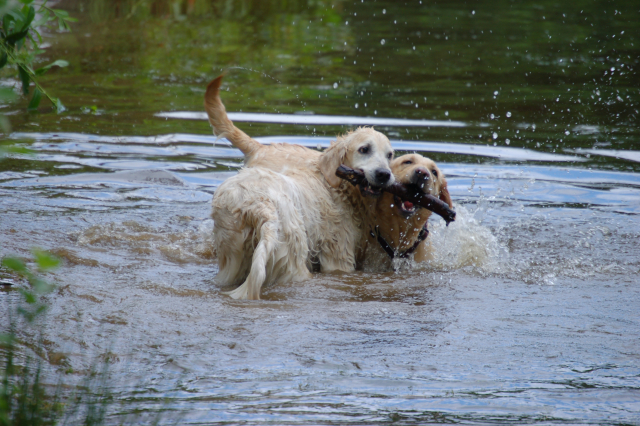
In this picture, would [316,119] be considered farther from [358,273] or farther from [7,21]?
[7,21]

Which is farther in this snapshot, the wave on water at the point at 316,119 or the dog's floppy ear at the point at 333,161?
the wave on water at the point at 316,119

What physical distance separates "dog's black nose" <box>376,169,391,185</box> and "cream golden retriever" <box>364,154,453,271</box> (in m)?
0.19

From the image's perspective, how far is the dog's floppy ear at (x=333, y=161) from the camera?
550 cm

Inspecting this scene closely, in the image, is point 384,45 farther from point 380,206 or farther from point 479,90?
point 380,206

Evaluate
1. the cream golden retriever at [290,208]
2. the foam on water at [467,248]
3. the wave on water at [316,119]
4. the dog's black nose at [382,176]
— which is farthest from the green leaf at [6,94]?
the wave on water at [316,119]

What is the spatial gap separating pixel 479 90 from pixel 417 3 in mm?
10653

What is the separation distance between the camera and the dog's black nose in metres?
5.29

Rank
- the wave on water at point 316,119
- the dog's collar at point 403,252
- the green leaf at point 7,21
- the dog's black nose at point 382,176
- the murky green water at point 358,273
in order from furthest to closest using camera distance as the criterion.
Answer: the wave on water at point 316,119 < the dog's collar at point 403,252 < the dog's black nose at point 382,176 < the murky green water at point 358,273 < the green leaf at point 7,21

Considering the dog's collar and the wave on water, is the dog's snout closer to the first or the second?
the dog's collar

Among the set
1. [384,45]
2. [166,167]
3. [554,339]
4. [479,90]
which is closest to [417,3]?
[384,45]

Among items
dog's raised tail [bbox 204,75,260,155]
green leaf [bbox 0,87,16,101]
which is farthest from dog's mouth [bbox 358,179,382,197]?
green leaf [bbox 0,87,16,101]

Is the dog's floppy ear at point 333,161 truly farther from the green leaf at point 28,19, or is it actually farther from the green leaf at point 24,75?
the green leaf at point 28,19

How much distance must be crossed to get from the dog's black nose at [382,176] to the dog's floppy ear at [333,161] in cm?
35

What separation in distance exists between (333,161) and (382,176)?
0.47 metres
